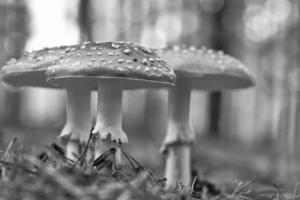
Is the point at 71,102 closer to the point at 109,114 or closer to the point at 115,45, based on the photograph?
the point at 109,114

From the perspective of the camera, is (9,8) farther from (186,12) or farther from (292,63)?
(292,63)

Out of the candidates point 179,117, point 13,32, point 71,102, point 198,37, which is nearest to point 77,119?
point 71,102

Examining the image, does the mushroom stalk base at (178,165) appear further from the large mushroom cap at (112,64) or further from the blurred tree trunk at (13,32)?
the blurred tree trunk at (13,32)

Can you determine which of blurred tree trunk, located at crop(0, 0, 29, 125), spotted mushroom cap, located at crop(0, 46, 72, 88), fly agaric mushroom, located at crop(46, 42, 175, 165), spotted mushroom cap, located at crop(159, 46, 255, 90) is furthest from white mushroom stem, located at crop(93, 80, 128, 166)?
blurred tree trunk, located at crop(0, 0, 29, 125)

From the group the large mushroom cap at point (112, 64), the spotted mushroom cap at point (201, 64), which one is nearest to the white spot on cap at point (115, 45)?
the large mushroom cap at point (112, 64)

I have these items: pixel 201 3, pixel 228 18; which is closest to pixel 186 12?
pixel 201 3

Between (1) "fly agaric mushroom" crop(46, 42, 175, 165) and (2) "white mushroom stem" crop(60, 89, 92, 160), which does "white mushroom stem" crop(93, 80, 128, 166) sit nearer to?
(1) "fly agaric mushroom" crop(46, 42, 175, 165)
